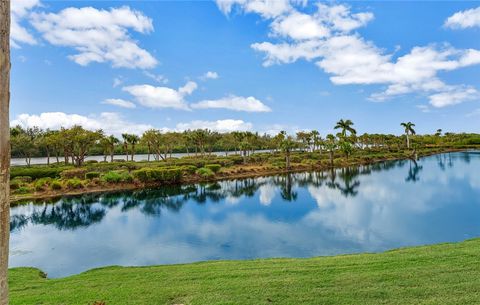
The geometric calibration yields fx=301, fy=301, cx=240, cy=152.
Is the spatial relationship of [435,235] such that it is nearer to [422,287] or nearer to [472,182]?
[422,287]

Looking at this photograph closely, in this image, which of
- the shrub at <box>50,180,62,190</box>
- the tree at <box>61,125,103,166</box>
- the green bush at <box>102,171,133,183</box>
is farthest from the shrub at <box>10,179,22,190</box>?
the tree at <box>61,125,103,166</box>

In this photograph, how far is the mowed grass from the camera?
613 cm

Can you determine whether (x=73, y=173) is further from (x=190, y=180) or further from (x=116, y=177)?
(x=190, y=180)

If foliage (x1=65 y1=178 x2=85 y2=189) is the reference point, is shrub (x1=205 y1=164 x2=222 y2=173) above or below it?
above

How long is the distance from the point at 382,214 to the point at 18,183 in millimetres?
34700

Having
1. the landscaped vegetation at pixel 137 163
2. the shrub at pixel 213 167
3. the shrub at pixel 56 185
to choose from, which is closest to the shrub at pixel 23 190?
the landscaped vegetation at pixel 137 163

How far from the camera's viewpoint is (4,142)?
113 inches

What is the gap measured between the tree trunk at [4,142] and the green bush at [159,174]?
113ft

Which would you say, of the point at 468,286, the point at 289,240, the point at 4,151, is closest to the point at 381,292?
the point at 468,286

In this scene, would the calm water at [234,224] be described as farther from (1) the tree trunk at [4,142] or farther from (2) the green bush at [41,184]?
(1) the tree trunk at [4,142]

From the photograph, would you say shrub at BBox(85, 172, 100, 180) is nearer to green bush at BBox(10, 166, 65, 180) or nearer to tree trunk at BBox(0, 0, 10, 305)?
green bush at BBox(10, 166, 65, 180)

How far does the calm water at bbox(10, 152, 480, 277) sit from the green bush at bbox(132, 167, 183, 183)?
4755 millimetres

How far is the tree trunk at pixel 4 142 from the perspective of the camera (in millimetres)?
2843

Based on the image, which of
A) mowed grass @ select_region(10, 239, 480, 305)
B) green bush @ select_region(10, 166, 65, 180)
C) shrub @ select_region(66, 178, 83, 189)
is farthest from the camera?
green bush @ select_region(10, 166, 65, 180)
